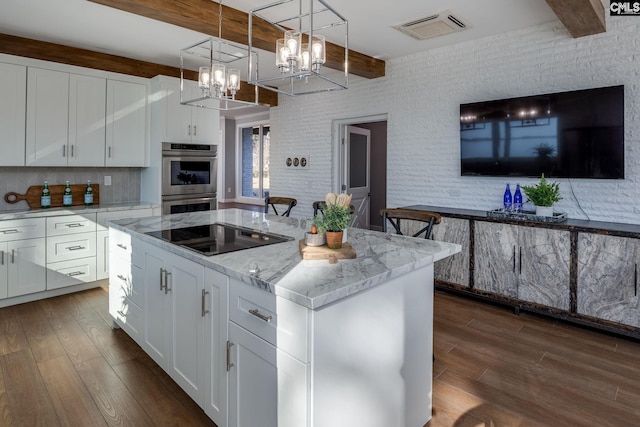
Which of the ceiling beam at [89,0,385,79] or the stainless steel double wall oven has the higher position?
the ceiling beam at [89,0,385,79]

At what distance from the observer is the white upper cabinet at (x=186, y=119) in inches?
184

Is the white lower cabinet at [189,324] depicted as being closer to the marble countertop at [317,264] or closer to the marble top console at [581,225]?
the marble countertop at [317,264]

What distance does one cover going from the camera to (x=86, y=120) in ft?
14.0

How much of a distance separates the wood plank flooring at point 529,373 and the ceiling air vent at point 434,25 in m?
2.68

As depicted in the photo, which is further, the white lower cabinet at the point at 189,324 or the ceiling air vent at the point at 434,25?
the ceiling air vent at the point at 434,25

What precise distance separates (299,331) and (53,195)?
13.8 ft

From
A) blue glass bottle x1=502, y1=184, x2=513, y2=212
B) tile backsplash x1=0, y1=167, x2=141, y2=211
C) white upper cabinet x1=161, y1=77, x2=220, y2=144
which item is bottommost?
blue glass bottle x1=502, y1=184, x2=513, y2=212

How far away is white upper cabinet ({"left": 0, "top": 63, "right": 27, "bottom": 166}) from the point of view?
3725 mm

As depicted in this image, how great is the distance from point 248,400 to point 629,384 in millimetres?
2324

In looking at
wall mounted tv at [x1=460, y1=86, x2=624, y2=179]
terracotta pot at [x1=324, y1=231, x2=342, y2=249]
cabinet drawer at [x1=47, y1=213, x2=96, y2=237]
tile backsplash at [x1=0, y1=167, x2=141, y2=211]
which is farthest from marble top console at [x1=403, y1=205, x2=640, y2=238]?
tile backsplash at [x1=0, y1=167, x2=141, y2=211]

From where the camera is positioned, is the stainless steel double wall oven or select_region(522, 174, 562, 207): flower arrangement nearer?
select_region(522, 174, 562, 207): flower arrangement

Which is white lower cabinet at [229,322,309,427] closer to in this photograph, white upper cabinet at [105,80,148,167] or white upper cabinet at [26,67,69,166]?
white upper cabinet at [26,67,69,166]

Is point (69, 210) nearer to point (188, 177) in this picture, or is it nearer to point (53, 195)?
point (53, 195)

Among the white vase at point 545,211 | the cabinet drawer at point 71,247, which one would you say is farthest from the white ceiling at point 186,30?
the cabinet drawer at point 71,247
